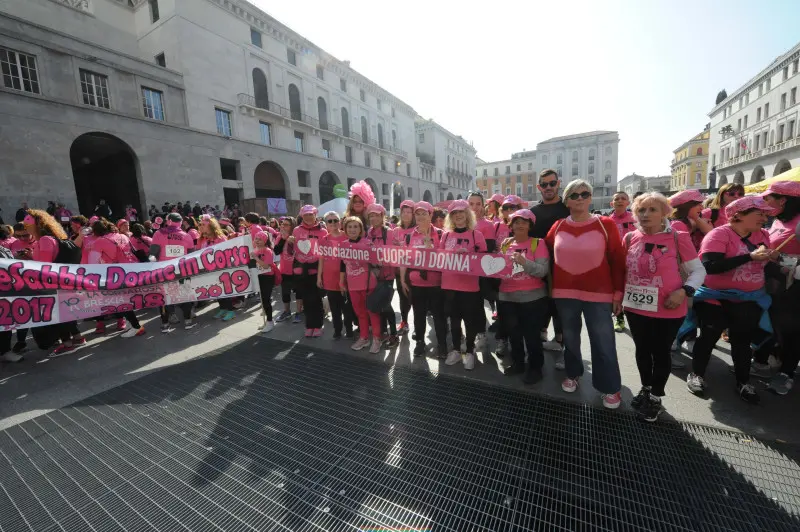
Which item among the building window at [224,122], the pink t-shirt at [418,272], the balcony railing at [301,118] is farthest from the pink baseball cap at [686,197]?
the balcony railing at [301,118]

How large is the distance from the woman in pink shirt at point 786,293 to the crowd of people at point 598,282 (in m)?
0.01

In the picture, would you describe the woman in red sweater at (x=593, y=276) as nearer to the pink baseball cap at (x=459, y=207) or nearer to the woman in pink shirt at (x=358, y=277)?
the pink baseball cap at (x=459, y=207)

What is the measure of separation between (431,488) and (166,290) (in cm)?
493

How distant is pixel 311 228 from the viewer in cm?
544

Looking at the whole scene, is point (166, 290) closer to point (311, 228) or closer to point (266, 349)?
point (266, 349)

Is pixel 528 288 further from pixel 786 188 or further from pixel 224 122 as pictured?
pixel 224 122

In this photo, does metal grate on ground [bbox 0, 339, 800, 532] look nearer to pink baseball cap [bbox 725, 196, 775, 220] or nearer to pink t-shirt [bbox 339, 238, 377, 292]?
pink t-shirt [bbox 339, 238, 377, 292]

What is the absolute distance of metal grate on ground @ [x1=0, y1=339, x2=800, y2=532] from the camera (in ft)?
6.81

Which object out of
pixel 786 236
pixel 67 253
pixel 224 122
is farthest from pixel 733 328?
pixel 224 122

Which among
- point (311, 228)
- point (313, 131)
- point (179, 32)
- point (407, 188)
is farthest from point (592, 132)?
point (311, 228)

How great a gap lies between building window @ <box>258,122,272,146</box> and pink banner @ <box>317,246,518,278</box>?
25.4 m

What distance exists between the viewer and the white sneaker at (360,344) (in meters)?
4.72

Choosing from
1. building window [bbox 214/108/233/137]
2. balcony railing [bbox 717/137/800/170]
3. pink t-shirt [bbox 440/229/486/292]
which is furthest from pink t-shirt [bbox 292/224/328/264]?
balcony railing [bbox 717/137/800/170]

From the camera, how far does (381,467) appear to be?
2502 mm
